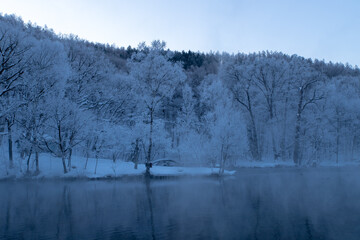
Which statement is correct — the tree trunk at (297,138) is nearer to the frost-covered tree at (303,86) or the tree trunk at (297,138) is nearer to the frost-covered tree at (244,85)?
the frost-covered tree at (303,86)

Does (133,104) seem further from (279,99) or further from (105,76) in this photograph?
(279,99)

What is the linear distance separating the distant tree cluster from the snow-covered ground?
2.64 feet

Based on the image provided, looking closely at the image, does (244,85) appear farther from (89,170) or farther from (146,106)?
(89,170)

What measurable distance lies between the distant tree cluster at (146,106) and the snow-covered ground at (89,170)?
803 mm

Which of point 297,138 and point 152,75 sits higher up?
point 152,75

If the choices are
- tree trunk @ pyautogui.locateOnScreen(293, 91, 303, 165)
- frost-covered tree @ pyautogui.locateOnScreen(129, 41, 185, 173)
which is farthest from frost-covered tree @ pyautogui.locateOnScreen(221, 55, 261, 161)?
frost-covered tree @ pyautogui.locateOnScreen(129, 41, 185, 173)

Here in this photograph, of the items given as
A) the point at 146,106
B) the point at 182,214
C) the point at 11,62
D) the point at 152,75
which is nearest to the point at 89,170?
the point at 146,106

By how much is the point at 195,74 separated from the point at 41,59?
4043cm

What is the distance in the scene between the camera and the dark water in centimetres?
1183

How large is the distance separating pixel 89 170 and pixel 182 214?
62.2 feet

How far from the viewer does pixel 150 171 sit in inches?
1271

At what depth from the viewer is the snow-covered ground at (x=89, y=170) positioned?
29.2 meters

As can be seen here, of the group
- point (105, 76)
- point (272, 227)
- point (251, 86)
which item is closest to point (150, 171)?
point (105, 76)

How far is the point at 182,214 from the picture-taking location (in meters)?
15.0
